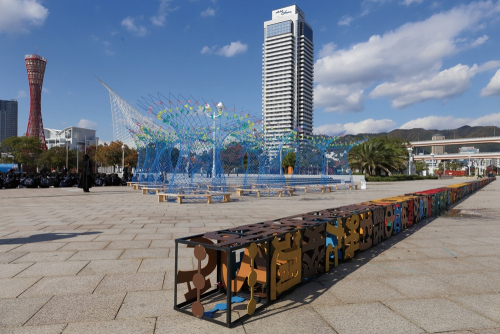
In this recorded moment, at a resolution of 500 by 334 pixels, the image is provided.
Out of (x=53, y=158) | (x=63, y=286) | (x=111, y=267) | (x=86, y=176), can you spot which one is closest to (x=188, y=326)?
(x=63, y=286)

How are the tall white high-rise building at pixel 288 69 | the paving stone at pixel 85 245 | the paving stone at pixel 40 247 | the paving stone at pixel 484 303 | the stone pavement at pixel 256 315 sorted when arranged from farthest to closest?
the tall white high-rise building at pixel 288 69, the paving stone at pixel 85 245, the paving stone at pixel 40 247, the paving stone at pixel 484 303, the stone pavement at pixel 256 315

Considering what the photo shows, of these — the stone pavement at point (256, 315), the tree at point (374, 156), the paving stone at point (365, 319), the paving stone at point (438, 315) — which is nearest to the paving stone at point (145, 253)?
the stone pavement at point (256, 315)

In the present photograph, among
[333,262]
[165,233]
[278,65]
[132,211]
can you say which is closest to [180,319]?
→ [333,262]

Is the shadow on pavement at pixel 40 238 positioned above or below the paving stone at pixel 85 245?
above

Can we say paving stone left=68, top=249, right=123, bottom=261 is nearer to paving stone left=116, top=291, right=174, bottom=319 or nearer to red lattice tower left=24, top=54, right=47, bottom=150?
paving stone left=116, top=291, right=174, bottom=319

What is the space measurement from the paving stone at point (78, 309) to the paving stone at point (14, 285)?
506mm

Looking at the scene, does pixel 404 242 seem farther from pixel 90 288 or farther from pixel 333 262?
pixel 90 288

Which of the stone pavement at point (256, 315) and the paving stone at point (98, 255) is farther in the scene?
the paving stone at point (98, 255)

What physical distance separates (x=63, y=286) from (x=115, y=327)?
138 cm

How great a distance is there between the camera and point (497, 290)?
3938 millimetres

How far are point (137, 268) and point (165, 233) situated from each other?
2467mm

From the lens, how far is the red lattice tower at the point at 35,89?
64.4 m

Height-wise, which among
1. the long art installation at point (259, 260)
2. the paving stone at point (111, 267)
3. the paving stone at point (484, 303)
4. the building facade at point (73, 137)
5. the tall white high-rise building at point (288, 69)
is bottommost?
the paving stone at point (484, 303)

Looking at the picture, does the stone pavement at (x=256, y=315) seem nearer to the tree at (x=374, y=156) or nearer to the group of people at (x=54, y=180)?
the group of people at (x=54, y=180)
